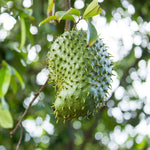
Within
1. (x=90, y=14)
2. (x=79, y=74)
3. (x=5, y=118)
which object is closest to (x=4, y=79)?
(x=5, y=118)

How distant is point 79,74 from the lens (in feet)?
4.99

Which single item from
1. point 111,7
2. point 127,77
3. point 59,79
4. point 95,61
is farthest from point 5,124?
point 127,77

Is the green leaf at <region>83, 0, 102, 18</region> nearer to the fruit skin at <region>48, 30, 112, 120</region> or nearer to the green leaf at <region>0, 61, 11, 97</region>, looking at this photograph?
the fruit skin at <region>48, 30, 112, 120</region>

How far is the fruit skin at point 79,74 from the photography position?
1508 mm

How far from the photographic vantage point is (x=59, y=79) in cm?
164

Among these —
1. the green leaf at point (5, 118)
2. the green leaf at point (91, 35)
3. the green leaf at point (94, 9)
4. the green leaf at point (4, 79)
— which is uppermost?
the green leaf at point (94, 9)

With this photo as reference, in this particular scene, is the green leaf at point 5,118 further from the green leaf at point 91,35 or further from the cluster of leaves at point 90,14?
the green leaf at point 91,35

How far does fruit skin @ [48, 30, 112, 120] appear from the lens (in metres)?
1.51

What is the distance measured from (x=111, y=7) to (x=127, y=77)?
156 cm

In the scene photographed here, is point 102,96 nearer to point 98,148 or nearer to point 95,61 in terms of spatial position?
point 95,61

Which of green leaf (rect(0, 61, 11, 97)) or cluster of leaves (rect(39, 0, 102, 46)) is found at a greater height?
cluster of leaves (rect(39, 0, 102, 46))

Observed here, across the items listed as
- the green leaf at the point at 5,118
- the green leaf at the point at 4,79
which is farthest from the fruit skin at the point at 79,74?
the green leaf at the point at 5,118

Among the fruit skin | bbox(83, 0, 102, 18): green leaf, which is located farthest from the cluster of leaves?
the fruit skin

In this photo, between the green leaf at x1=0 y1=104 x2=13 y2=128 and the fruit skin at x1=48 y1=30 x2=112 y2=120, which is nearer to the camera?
the fruit skin at x1=48 y1=30 x2=112 y2=120
